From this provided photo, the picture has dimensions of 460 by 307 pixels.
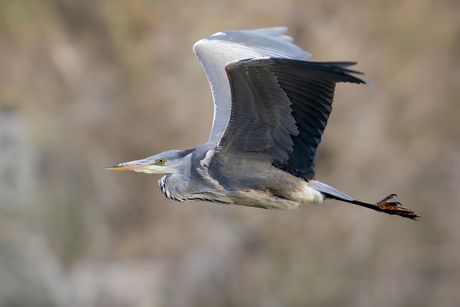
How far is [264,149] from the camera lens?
2.66 m

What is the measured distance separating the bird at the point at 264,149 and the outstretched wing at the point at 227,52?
0.07 metres

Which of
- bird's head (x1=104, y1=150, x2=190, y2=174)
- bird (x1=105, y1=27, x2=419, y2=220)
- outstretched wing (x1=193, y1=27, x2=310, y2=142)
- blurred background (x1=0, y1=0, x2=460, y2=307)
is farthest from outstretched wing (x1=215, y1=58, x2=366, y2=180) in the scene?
blurred background (x1=0, y1=0, x2=460, y2=307)

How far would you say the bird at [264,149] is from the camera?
2.35 m

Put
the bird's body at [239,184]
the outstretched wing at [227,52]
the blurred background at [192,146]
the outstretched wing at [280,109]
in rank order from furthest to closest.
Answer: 1. the blurred background at [192,146]
2. the outstretched wing at [227,52]
3. the bird's body at [239,184]
4. the outstretched wing at [280,109]

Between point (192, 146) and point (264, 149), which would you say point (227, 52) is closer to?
point (264, 149)

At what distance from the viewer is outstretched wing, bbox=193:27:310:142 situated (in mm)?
3133

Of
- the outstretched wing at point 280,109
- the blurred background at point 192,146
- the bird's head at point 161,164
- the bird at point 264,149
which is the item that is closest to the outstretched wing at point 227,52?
the bird at point 264,149

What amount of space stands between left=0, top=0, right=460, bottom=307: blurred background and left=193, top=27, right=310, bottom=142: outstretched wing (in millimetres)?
3666

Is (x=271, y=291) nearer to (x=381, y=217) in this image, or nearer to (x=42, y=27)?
(x=381, y=217)

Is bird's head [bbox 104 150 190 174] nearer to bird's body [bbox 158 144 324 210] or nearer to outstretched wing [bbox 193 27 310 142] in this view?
bird's body [bbox 158 144 324 210]

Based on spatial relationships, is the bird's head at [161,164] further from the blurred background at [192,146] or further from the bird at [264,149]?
the blurred background at [192,146]

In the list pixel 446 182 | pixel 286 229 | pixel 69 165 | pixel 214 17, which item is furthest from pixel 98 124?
pixel 446 182

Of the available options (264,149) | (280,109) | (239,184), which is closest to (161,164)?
(239,184)

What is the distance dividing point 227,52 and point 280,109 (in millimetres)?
993
